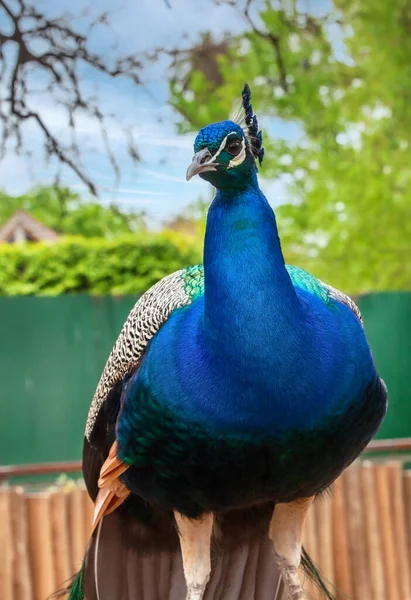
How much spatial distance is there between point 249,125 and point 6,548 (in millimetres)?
1724

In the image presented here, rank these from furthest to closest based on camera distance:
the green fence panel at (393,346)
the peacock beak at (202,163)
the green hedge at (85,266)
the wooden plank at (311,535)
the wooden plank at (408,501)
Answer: the green hedge at (85,266), the green fence panel at (393,346), the wooden plank at (408,501), the wooden plank at (311,535), the peacock beak at (202,163)

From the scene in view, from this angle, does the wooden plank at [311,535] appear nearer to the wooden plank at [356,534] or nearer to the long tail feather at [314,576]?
the wooden plank at [356,534]

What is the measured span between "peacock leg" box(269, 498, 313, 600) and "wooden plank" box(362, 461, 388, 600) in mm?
959

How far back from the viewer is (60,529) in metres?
2.50

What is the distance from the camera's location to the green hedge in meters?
4.42

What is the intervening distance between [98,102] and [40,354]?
1.45m

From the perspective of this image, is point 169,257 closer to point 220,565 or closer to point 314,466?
point 220,565

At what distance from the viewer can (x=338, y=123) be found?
5930 millimetres

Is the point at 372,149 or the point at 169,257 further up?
the point at 372,149

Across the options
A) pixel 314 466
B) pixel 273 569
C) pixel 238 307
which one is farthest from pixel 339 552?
pixel 238 307

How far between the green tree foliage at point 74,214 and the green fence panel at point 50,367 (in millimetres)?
941

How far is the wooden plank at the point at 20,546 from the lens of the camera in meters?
2.45

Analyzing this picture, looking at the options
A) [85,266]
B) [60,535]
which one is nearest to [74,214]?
[85,266]

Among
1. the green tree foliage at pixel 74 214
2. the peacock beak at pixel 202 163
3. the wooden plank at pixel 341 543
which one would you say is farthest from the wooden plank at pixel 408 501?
the green tree foliage at pixel 74 214
